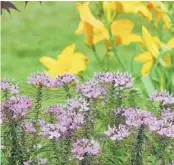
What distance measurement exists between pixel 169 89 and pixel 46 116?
1.13 metres

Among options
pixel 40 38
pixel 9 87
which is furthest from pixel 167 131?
pixel 40 38

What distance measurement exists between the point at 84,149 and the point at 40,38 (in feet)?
20.0

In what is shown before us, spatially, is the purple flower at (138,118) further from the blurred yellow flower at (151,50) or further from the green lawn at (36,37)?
the green lawn at (36,37)

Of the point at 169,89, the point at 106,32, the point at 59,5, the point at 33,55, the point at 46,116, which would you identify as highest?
the point at 59,5

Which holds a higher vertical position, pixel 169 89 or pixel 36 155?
pixel 169 89

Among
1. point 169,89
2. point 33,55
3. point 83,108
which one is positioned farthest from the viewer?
point 33,55

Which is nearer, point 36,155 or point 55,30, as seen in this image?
point 36,155

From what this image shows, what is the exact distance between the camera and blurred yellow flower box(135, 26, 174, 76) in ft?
10.4

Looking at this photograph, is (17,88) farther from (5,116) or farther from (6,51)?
(6,51)

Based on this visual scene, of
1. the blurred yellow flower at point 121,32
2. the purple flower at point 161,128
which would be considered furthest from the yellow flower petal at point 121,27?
the purple flower at point 161,128

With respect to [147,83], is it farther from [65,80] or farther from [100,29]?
[65,80]

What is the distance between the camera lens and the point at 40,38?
26.2 feet

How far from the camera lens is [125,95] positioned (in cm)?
227

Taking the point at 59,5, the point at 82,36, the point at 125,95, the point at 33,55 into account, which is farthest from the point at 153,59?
the point at 59,5
